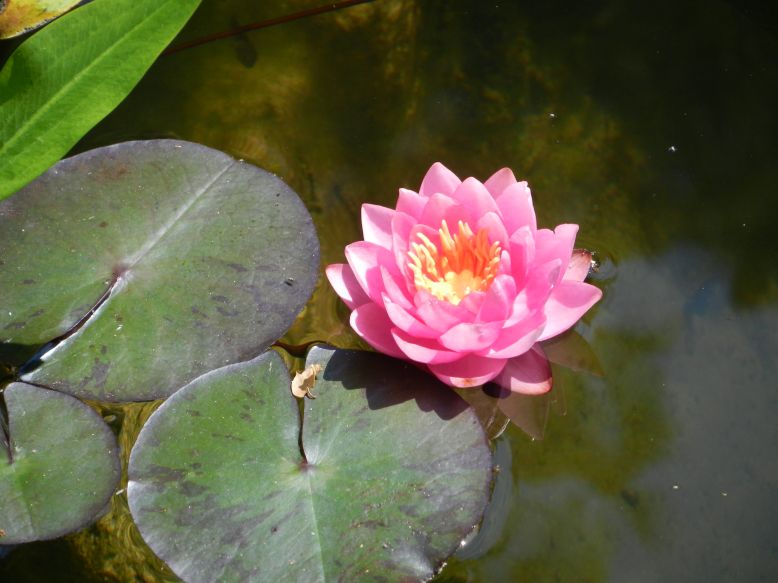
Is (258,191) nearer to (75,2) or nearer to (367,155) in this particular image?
(367,155)

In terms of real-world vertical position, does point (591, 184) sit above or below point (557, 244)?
below

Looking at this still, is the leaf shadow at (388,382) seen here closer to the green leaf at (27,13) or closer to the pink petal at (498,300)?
the pink petal at (498,300)

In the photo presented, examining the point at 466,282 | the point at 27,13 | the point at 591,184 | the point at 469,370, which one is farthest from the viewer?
the point at 27,13

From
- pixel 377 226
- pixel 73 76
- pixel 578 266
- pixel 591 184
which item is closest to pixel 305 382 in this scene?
pixel 377 226

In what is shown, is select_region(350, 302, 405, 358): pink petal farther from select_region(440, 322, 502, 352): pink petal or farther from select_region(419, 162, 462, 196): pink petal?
select_region(419, 162, 462, 196): pink petal

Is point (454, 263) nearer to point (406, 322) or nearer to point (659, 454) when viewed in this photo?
point (406, 322)

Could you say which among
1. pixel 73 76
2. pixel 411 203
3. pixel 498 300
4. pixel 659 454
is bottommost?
pixel 659 454

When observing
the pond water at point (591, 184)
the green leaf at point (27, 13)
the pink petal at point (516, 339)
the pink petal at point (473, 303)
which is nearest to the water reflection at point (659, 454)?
the pond water at point (591, 184)
